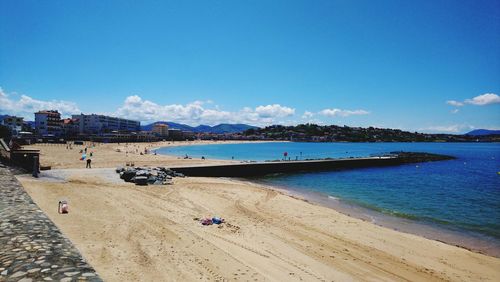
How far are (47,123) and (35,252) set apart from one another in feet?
463

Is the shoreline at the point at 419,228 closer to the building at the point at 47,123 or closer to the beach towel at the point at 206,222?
the beach towel at the point at 206,222

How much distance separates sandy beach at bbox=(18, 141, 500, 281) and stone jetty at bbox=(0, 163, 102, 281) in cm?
148

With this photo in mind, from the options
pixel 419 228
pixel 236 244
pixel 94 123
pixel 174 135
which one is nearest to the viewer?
pixel 236 244

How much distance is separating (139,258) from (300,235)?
7147 millimetres

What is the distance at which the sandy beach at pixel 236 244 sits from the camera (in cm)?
905

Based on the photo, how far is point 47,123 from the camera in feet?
413

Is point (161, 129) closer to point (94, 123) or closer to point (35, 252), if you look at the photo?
point (94, 123)

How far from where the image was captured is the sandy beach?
9047 millimetres

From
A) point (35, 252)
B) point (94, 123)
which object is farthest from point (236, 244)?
point (94, 123)

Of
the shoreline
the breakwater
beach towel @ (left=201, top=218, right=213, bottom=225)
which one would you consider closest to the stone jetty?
beach towel @ (left=201, top=218, right=213, bottom=225)

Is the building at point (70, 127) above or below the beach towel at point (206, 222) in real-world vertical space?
above

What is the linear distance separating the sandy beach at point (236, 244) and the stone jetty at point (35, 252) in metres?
1.48

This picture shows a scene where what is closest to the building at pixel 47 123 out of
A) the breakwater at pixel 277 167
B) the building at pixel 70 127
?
the building at pixel 70 127

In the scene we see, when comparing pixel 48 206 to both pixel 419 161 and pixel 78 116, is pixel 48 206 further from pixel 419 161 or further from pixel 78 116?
pixel 78 116
